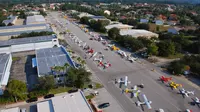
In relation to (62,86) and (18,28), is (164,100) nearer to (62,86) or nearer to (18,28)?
(62,86)

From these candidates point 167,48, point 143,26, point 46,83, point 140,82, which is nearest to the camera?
point 46,83

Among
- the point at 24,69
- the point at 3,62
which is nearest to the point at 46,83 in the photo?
the point at 24,69

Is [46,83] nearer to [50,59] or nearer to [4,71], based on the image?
[4,71]

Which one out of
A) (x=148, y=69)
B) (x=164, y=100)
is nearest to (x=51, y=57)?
(x=148, y=69)

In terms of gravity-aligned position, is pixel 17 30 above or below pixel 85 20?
above

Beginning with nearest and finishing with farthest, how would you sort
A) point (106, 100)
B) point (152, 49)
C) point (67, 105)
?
point (67, 105), point (106, 100), point (152, 49)

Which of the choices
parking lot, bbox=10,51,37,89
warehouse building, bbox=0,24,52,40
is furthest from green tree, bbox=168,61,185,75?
warehouse building, bbox=0,24,52,40

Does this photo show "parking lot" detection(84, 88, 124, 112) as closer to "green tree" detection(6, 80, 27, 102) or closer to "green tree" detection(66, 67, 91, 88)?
"green tree" detection(66, 67, 91, 88)
